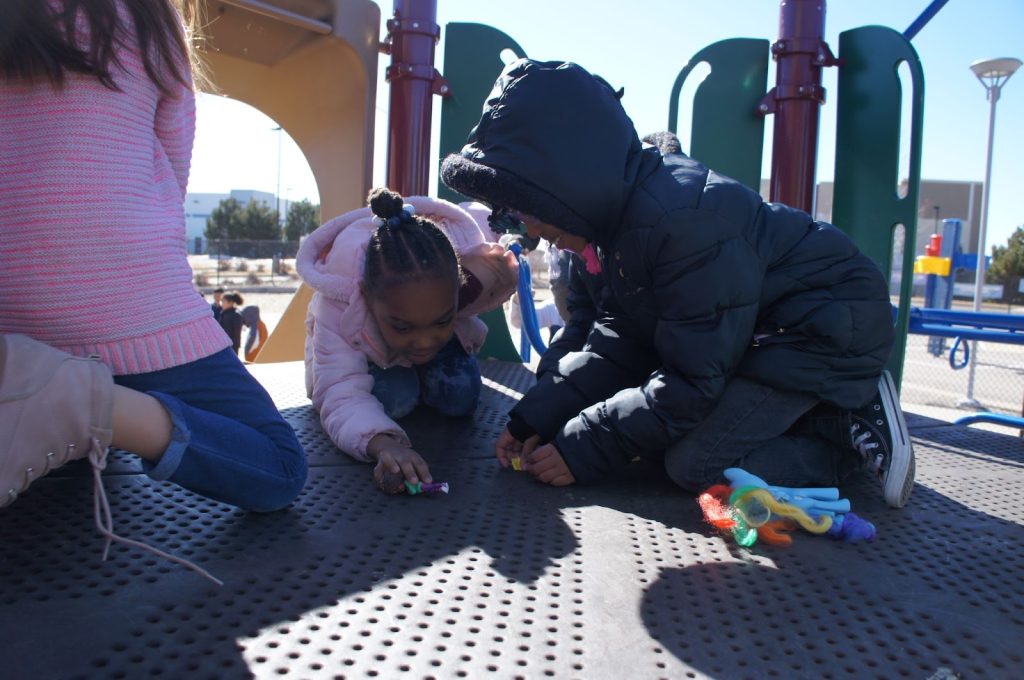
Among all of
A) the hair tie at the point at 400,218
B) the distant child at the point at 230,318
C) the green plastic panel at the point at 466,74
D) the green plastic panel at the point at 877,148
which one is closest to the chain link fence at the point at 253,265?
the distant child at the point at 230,318

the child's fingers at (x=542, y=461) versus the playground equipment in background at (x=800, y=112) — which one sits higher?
the playground equipment in background at (x=800, y=112)

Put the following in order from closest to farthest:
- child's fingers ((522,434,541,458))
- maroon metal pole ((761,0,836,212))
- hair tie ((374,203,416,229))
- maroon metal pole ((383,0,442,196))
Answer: child's fingers ((522,434,541,458)) < hair tie ((374,203,416,229)) < maroon metal pole ((761,0,836,212)) < maroon metal pole ((383,0,442,196))

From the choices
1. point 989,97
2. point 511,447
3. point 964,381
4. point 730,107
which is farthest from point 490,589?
point 964,381

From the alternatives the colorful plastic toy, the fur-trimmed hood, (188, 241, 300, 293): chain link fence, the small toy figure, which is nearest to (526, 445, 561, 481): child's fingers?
the small toy figure

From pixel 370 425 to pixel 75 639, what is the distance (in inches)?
32.6

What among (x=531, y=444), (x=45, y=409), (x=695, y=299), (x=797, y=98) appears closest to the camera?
(x=45, y=409)

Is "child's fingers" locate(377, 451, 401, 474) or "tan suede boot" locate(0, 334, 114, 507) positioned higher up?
"tan suede boot" locate(0, 334, 114, 507)

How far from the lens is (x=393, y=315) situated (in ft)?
5.72

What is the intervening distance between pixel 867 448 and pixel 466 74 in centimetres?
230

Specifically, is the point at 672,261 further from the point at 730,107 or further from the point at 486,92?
the point at 486,92

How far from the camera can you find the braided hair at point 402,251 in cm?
172

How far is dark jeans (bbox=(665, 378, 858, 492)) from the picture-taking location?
A: 1492mm

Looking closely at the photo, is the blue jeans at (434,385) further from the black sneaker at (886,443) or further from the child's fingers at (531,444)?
the black sneaker at (886,443)

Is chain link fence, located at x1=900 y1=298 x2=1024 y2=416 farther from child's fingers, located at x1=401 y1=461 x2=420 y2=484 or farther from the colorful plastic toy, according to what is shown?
child's fingers, located at x1=401 y1=461 x2=420 y2=484
